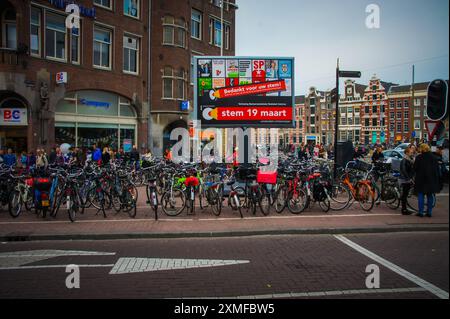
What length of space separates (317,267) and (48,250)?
4.81 m

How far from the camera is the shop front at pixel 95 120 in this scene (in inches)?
847

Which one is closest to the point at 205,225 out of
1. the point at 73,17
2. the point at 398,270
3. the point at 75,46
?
the point at 398,270

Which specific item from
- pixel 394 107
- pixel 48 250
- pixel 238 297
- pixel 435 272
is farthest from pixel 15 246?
pixel 394 107

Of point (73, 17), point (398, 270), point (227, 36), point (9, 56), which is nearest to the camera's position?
point (398, 270)

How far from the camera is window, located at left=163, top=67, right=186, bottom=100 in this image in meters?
27.4

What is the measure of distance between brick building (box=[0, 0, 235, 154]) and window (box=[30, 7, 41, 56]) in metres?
0.05

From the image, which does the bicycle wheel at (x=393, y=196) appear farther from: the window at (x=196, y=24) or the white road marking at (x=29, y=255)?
the window at (x=196, y=24)

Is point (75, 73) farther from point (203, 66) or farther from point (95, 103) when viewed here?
point (203, 66)

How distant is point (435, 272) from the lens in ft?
18.1

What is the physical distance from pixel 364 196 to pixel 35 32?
1816 cm

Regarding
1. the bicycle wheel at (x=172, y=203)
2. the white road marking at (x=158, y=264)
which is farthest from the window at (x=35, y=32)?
the white road marking at (x=158, y=264)

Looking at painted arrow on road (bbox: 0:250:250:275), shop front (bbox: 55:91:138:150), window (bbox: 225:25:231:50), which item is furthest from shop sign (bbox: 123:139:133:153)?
painted arrow on road (bbox: 0:250:250:275)

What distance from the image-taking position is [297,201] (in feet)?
33.8

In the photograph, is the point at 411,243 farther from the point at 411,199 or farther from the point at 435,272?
the point at 411,199
